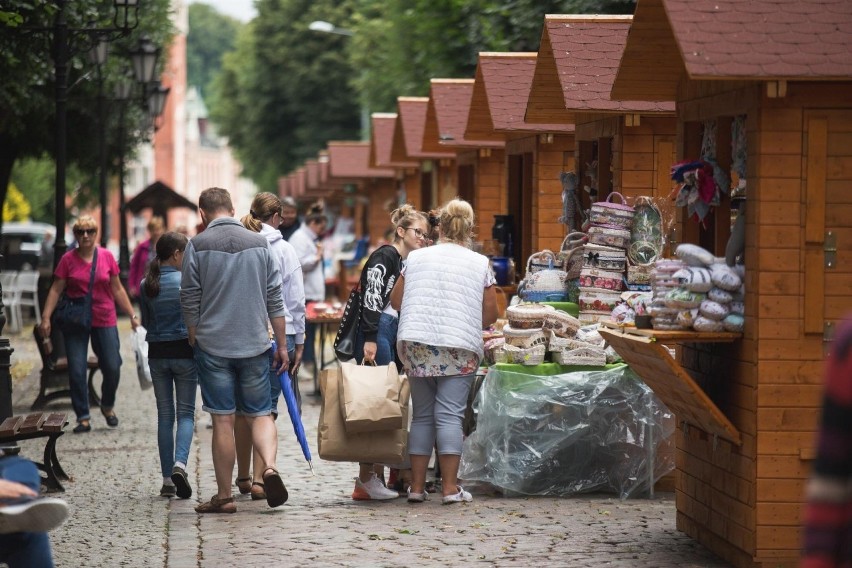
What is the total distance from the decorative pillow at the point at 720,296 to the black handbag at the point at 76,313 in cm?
690

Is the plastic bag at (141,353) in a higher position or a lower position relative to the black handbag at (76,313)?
lower

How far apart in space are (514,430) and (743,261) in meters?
2.43

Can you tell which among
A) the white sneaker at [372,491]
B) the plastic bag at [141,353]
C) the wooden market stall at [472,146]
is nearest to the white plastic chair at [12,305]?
the wooden market stall at [472,146]

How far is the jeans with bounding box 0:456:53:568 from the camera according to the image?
17.1 ft

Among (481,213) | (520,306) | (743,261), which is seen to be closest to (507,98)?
(481,213)

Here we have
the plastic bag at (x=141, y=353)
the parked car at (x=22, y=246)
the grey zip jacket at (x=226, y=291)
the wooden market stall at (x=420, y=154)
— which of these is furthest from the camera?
the parked car at (x=22, y=246)

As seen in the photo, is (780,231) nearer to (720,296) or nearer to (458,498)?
(720,296)

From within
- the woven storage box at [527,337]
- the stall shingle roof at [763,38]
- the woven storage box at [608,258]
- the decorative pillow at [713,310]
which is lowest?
the woven storage box at [527,337]

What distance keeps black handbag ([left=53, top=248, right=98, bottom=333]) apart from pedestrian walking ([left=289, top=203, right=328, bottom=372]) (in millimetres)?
2480

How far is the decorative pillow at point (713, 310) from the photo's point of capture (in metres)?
7.09

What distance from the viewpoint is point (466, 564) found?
7387 millimetres

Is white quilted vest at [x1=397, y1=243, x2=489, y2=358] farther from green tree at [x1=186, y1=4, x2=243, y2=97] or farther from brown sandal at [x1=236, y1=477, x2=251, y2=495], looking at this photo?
green tree at [x1=186, y1=4, x2=243, y2=97]

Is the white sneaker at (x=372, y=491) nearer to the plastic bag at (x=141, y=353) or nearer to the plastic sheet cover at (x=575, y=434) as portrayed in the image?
the plastic sheet cover at (x=575, y=434)

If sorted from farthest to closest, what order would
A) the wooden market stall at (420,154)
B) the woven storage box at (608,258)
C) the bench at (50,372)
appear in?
the wooden market stall at (420,154) < the bench at (50,372) < the woven storage box at (608,258)
